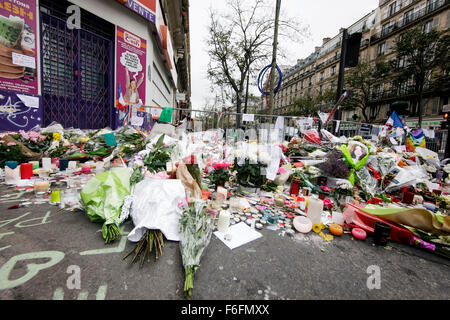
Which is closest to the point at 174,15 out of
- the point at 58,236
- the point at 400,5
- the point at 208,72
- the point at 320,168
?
the point at 208,72

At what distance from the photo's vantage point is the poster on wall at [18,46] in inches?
158

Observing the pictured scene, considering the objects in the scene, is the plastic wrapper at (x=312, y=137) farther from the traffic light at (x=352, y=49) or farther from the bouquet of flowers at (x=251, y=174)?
the bouquet of flowers at (x=251, y=174)

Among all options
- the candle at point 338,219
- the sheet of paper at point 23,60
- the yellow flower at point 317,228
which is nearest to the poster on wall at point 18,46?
the sheet of paper at point 23,60

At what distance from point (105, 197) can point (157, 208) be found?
2.08 ft

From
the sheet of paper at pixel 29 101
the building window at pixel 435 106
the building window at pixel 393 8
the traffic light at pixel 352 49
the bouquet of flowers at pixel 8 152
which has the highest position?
the building window at pixel 393 8

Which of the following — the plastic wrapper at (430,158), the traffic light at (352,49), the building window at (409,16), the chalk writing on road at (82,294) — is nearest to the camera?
the chalk writing on road at (82,294)

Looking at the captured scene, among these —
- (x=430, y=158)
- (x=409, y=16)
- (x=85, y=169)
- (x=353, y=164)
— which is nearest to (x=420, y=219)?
(x=353, y=164)

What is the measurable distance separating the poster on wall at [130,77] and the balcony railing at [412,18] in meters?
31.5

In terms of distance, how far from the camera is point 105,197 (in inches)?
77.5

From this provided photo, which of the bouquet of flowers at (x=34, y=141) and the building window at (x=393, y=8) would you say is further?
the building window at (x=393, y=8)

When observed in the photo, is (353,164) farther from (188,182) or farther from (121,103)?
(121,103)

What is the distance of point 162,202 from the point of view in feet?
6.14

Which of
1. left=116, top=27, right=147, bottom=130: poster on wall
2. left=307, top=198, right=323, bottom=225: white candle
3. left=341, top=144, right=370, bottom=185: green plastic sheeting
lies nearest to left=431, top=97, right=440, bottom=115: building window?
left=341, top=144, right=370, bottom=185: green plastic sheeting

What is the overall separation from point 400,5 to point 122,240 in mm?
42510
